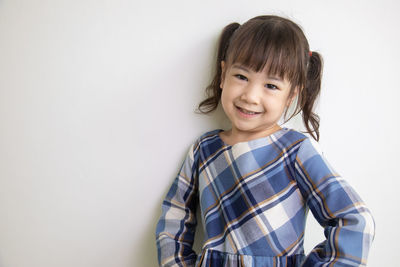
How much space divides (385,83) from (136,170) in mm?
726

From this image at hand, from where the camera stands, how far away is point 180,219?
89cm

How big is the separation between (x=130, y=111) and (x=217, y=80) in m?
0.26

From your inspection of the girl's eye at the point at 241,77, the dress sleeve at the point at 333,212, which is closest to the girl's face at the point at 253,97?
the girl's eye at the point at 241,77

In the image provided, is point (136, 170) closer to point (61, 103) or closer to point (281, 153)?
point (61, 103)

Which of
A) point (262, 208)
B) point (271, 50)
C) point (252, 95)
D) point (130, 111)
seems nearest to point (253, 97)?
point (252, 95)

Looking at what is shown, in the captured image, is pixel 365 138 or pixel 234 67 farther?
pixel 365 138

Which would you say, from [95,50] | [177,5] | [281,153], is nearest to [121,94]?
[95,50]

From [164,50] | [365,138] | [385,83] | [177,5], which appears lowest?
[365,138]

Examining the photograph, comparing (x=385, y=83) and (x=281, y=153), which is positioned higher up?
(x=385, y=83)

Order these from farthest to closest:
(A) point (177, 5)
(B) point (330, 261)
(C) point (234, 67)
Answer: (A) point (177, 5), (C) point (234, 67), (B) point (330, 261)

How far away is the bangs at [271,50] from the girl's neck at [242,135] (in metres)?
0.13

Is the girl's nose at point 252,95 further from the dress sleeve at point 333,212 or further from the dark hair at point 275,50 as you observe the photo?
the dress sleeve at point 333,212

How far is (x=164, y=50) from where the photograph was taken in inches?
35.5

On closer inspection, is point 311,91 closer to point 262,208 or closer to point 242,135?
point 242,135
